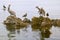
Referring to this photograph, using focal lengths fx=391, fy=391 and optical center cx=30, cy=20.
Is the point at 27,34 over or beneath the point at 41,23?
beneath

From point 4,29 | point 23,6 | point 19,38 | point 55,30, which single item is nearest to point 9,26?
point 4,29

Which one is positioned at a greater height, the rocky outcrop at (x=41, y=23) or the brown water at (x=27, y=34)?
the rocky outcrop at (x=41, y=23)

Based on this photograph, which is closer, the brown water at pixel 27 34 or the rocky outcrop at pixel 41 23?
the brown water at pixel 27 34

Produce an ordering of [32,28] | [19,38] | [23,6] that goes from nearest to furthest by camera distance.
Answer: [19,38], [32,28], [23,6]

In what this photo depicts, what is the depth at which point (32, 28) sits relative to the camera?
15.3 metres

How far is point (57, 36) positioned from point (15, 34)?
1.46 meters

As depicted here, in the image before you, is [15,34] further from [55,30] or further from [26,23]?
[26,23]

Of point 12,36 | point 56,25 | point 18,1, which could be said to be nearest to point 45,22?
point 56,25

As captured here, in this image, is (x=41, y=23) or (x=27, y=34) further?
(x=41, y=23)

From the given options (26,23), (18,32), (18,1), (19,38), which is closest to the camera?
(19,38)

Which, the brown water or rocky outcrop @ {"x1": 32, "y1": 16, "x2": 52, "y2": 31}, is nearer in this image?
the brown water

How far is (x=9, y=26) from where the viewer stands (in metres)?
15.7

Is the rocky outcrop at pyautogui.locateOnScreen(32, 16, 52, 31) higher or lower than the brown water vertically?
higher

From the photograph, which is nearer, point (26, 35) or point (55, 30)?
point (26, 35)
